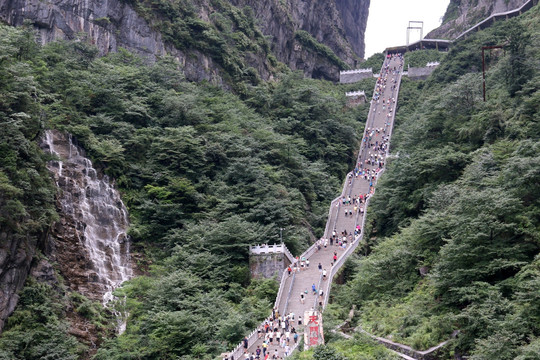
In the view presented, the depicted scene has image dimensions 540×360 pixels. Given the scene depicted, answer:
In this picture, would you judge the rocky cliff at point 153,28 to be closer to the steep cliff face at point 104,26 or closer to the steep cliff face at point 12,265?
the steep cliff face at point 104,26

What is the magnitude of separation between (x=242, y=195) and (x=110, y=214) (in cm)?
884

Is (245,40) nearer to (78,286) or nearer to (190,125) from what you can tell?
(190,125)

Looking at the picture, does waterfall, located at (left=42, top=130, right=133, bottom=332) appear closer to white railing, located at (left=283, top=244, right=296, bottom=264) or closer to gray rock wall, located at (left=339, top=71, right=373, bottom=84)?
white railing, located at (left=283, top=244, right=296, bottom=264)

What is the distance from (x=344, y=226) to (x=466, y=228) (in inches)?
798

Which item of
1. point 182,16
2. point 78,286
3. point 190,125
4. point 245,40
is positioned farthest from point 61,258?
point 245,40

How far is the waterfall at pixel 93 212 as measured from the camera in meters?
37.0

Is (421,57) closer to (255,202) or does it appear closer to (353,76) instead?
(353,76)

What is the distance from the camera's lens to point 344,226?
149 feet

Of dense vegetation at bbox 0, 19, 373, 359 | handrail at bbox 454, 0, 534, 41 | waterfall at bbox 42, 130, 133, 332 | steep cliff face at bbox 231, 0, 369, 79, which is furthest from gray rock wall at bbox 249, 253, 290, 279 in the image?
handrail at bbox 454, 0, 534, 41

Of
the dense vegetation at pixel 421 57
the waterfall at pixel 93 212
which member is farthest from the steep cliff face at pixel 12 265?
the dense vegetation at pixel 421 57

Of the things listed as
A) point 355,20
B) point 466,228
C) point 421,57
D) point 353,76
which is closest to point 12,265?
point 466,228

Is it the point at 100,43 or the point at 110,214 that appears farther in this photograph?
the point at 100,43

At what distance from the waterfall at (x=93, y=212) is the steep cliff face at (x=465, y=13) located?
5743 centimetres

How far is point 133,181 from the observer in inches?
1720
